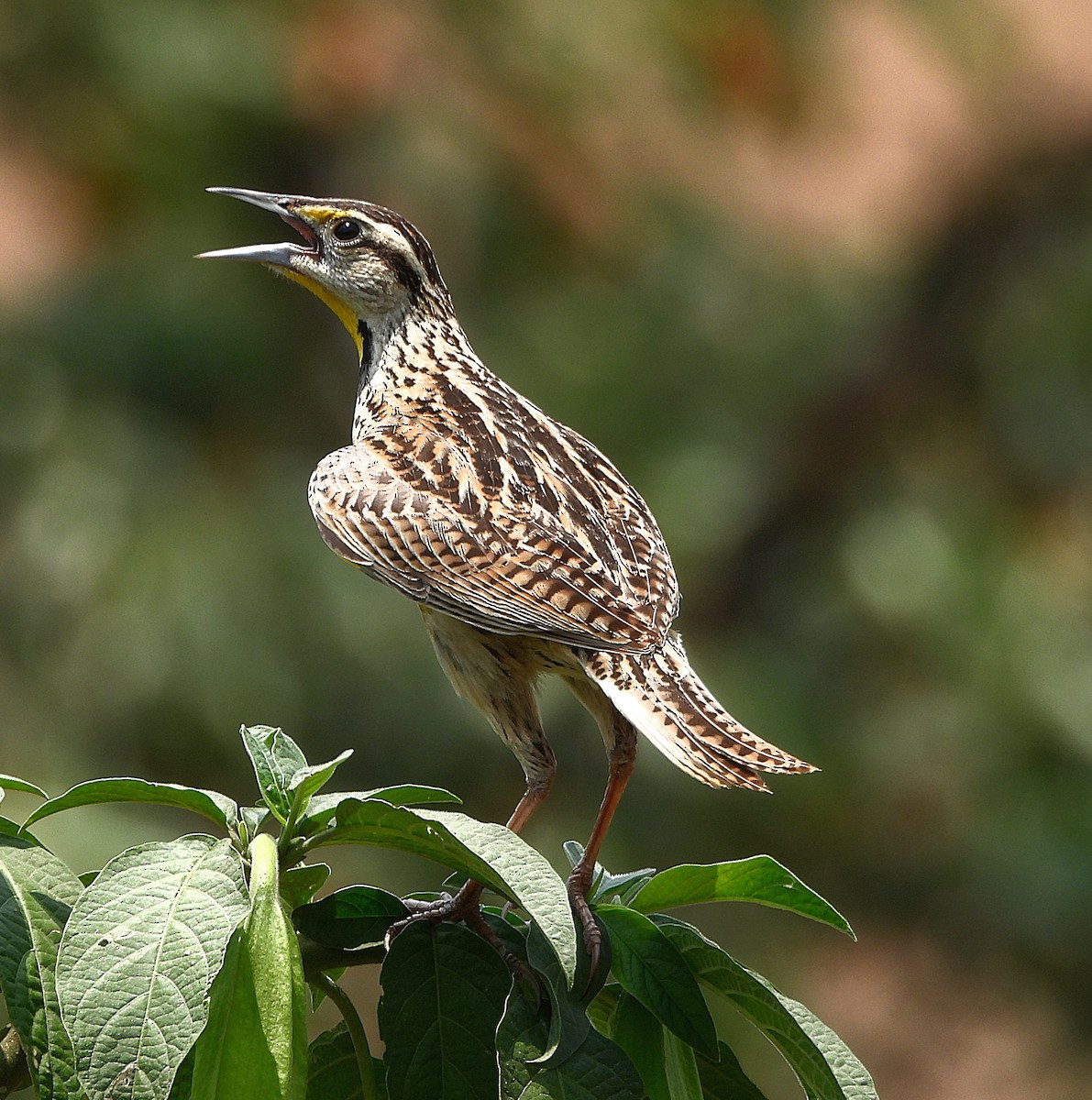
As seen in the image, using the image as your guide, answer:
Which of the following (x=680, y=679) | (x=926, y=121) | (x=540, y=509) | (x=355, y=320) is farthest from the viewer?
(x=926, y=121)

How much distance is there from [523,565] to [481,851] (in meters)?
1.35

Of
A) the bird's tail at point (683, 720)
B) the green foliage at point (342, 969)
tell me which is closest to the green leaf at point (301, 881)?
the green foliage at point (342, 969)

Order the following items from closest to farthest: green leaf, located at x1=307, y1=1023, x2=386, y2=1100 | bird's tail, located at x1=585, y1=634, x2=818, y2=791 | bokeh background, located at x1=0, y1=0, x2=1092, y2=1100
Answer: green leaf, located at x1=307, y1=1023, x2=386, y2=1100 → bird's tail, located at x1=585, y1=634, x2=818, y2=791 → bokeh background, located at x1=0, y1=0, x2=1092, y2=1100

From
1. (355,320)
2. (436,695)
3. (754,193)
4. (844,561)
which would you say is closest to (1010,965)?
(844,561)

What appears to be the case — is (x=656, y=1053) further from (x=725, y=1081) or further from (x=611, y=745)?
(x=611, y=745)

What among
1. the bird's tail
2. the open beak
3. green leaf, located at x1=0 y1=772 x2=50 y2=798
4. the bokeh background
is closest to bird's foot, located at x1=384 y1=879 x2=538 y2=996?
green leaf, located at x1=0 y1=772 x2=50 y2=798

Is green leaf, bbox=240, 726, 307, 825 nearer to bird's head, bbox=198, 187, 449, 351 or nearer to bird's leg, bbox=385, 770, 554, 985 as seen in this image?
bird's leg, bbox=385, 770, 554, 985

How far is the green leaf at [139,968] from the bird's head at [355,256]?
2361mm

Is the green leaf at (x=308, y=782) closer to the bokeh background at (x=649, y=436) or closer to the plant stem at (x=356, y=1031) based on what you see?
the plant stem at (x=356, y=1031)

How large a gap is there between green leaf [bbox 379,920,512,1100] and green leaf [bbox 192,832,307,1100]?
18cm

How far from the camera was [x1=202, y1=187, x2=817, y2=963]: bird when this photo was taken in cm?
259

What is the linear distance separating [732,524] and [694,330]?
115 cm

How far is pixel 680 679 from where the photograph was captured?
2.68 m

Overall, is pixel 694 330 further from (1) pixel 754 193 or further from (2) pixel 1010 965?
(2) pixel 1010 965
